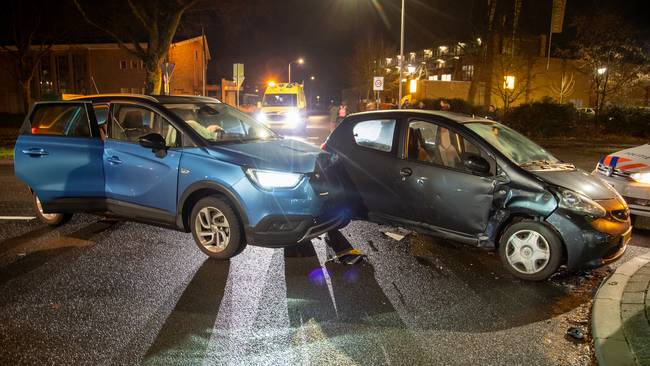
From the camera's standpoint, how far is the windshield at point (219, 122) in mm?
6238

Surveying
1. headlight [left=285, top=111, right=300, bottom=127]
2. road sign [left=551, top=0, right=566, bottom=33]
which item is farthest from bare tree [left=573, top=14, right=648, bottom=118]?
headlight [left=285, top=111, right=300, bottom=127]

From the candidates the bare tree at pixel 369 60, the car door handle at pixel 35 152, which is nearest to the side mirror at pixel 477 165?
the car door handle at pixel 35 152

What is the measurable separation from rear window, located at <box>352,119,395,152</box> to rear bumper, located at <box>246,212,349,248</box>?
1.54 m

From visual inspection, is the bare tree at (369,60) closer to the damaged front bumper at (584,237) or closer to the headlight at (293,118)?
the headlight at (293,118)

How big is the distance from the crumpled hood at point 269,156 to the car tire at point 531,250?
7.32 feet

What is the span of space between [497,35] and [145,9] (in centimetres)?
2067

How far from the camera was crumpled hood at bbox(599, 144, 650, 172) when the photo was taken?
275 inches

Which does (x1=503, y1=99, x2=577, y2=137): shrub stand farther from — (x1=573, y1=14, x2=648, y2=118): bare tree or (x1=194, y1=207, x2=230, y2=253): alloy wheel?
(x1=194, y1=207, x2=230, y2=253): alloy wheel

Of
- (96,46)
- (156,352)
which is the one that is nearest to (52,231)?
(156,352)

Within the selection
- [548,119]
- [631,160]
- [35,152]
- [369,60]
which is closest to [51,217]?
[35,152]

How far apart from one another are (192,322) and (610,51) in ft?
110

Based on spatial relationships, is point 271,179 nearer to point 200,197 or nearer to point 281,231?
point 281,231

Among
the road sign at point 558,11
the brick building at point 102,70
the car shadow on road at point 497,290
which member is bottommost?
the car shadow on road at point 497,290

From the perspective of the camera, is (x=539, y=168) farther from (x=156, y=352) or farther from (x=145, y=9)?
(x=145, y=9)
